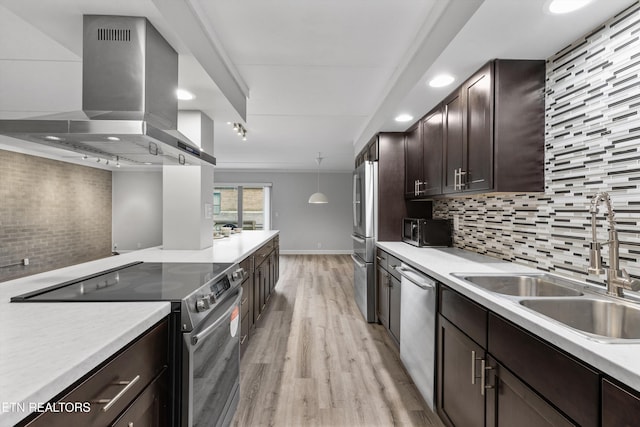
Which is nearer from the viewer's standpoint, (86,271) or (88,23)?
(88,23)

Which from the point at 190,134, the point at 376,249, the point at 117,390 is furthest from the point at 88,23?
the point at 376,249

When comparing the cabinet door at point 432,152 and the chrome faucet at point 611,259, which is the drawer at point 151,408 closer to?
the chrome faucet at point 611,259

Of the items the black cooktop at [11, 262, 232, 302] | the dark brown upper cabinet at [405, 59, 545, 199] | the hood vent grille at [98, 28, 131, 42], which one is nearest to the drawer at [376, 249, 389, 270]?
the dark brown upper cabinet at [405, 59, 545, 199]

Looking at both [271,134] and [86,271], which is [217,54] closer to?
[86,271]

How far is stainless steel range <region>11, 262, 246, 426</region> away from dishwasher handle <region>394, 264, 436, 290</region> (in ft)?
3.74

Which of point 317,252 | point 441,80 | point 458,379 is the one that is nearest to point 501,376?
point 458,379

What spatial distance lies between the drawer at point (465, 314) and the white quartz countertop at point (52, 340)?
1.29m

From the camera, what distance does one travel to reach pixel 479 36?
1531 millimetres

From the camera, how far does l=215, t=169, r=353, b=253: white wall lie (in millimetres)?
9039

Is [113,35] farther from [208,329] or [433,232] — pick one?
[433,232]

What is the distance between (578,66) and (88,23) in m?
2.49

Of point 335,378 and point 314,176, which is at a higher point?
point 314,176

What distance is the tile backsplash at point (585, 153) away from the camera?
130 centimetres

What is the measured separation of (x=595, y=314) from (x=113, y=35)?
2.54 m
